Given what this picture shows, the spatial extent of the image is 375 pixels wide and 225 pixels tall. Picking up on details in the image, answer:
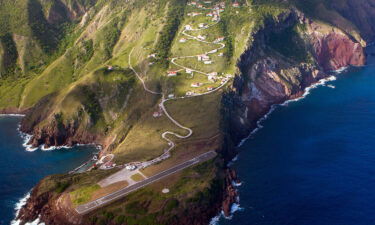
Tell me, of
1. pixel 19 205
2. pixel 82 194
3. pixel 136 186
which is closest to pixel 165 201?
pixel 136 186

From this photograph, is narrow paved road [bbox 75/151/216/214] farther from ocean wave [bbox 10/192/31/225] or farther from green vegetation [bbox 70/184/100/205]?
ocean wave [bbox 10/192/31/225]

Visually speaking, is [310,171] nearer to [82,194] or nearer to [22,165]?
[82,194]

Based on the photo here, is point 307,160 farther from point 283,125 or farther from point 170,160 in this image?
point 170,160

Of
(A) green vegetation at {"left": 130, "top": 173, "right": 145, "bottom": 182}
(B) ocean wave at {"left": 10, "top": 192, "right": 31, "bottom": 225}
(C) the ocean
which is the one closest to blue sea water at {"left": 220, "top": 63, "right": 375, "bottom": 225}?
(C) the ocean

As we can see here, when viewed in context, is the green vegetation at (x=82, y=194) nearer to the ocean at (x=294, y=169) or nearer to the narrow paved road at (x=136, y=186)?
the narrow paved road at (x=136, y=186)

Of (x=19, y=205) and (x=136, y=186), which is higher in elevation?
(x=136, y=186)

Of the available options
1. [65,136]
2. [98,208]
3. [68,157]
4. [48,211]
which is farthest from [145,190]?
[65,136]

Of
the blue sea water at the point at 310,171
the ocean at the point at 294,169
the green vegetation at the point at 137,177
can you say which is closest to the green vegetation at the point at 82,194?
the green vegetation at the point at 137,177
